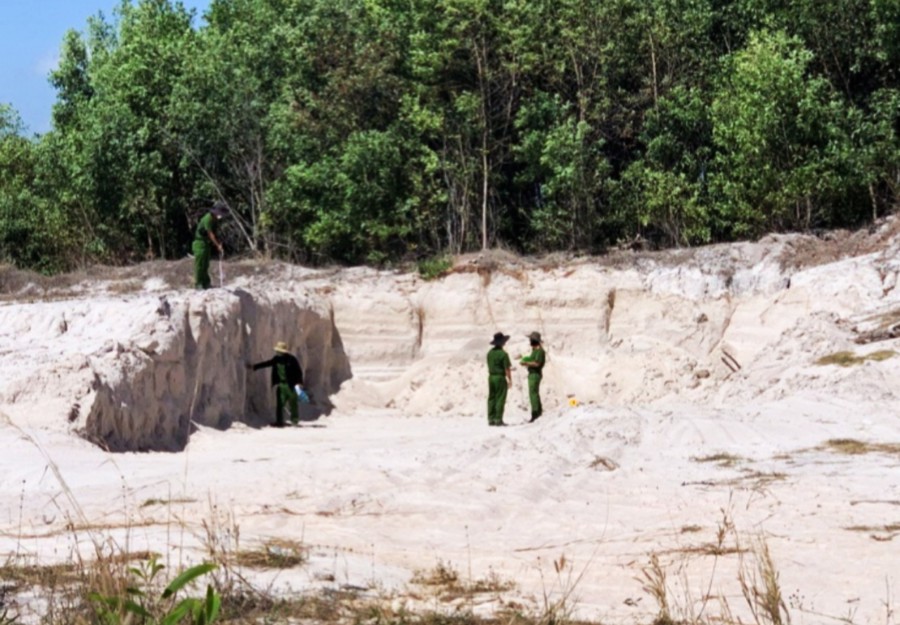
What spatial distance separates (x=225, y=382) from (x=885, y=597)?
14963 mm

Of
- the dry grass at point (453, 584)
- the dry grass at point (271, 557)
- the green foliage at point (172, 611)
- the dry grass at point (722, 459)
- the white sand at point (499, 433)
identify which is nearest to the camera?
the green foliage at point (172, 611)

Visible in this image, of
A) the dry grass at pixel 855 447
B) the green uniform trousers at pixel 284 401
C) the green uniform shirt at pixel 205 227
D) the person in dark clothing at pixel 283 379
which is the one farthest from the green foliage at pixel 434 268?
the dry grass at pixel 855 447

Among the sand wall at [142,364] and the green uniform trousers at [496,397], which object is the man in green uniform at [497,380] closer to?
the green uniform trousers at [496,397]

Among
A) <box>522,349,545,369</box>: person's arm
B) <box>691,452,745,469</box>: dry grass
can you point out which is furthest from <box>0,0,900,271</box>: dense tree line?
<box>691,452,745,469</box>: dry grass

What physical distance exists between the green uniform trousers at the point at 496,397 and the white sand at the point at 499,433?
722 millimetres

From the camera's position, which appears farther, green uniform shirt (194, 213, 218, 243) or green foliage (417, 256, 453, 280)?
green foliage (417, 256, 453, 280)

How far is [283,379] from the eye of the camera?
78.3 ft

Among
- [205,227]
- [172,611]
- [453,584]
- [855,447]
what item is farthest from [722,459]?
[172,611]

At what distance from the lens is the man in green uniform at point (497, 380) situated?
2309 centimetres

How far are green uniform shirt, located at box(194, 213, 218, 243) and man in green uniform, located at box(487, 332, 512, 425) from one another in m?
4.56

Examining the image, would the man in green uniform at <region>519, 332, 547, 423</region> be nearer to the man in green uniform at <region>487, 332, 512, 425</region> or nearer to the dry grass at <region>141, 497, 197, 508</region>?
the man in green uniform at <region>487, 332, 512, 425</region>

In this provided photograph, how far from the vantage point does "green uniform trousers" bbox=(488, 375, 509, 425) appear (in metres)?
23.1

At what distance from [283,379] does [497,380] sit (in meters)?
3.36

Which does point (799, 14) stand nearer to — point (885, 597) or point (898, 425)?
point (898, 425)
